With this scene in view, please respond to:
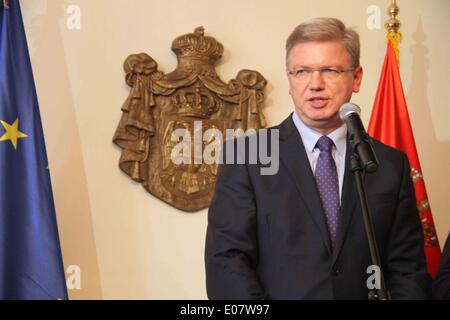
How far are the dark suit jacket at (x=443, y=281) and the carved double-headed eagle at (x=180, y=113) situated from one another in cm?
167

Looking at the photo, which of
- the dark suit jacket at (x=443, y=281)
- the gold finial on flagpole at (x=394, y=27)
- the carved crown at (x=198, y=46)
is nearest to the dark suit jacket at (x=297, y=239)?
the dark suit jacket at (x=443, y=281)

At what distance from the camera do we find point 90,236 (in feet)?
12.2

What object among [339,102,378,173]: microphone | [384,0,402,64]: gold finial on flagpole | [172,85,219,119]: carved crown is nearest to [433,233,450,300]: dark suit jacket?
[339,102,378,173]: microphone

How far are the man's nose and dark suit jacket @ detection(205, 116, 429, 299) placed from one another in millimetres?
224

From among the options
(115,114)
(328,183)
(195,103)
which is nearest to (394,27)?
(195,103)

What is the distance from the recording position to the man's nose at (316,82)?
247cm

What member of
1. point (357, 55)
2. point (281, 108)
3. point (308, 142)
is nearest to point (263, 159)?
point (308, 142)

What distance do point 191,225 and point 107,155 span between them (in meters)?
0.65

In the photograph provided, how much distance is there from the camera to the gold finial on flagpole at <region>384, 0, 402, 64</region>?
426cm

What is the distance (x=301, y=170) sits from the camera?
2445 mm

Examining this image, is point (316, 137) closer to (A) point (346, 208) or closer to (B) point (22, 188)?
(A) point (346, 208)

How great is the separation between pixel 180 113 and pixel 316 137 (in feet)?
5.08

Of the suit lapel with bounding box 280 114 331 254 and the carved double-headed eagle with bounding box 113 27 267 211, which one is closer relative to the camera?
the suit lapel with bounding box 280 114 331 254

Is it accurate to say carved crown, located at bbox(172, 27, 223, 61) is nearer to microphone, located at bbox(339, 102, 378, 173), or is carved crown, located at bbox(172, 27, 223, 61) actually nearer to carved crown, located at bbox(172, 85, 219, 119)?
carved crown, located at bbox(172, 85, 219, 119)
